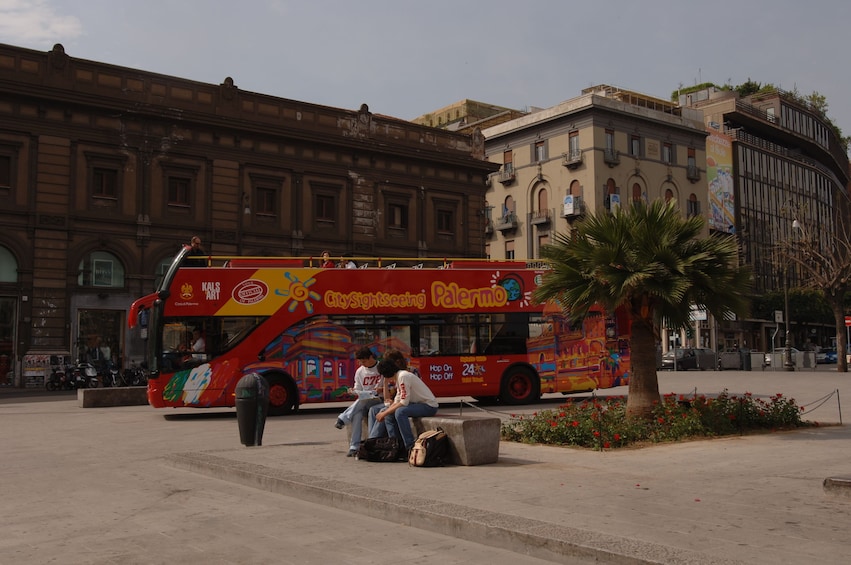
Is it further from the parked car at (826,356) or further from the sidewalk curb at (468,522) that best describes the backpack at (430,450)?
the parked car at (826,356)

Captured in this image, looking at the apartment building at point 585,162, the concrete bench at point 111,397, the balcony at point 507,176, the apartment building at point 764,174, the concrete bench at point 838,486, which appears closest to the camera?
the concrete bench at point 838,486

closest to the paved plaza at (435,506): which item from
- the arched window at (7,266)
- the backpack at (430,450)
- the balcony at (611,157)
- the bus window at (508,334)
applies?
the backpack at (430,450)

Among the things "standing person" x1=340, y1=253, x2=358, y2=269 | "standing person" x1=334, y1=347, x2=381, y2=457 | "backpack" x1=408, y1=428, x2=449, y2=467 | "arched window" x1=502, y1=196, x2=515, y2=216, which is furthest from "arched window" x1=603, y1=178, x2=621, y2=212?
"backpack" x1=408, y1=428, x2=449, y2=467

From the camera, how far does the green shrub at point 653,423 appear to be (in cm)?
1202

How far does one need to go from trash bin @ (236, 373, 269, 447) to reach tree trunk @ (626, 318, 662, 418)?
581cm

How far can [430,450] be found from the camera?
390 inches

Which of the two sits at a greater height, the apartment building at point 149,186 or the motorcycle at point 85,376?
the apartment building at point 149,186

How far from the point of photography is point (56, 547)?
6426 mm

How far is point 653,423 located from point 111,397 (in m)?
16.6

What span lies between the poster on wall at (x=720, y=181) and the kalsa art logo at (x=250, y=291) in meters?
57.3

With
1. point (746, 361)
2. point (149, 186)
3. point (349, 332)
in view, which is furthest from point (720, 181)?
point (349, 332)

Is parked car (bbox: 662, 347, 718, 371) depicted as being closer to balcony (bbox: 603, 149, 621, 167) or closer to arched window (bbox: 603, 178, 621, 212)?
arched window (bbox: 603, 178, 621, 212)

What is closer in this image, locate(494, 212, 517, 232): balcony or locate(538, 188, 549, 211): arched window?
locate(538, 188, 549, 211): arched window

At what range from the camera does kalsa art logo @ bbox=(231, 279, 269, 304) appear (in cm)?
1959
